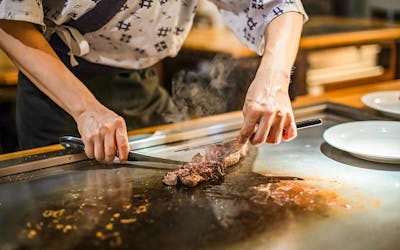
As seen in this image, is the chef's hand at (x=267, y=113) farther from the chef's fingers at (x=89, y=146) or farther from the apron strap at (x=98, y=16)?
the apron strap at (x=98, y=16)

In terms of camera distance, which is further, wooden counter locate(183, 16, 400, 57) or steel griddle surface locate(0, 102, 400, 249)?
wooden counter locate(183, 16, 400, 57)

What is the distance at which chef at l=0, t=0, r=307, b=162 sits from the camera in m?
1.25

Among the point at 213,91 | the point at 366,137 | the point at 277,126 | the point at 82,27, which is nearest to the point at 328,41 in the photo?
A: the point at 213,91

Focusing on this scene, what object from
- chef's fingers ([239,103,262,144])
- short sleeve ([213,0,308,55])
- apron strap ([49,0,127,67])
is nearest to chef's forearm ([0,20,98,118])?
apron strap ([49,0,127,67])

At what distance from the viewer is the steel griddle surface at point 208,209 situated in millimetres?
962

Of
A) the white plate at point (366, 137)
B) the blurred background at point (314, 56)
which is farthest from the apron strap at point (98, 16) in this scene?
the blurred background at point (314, 56)

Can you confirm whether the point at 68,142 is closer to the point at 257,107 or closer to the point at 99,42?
the point at 99,42

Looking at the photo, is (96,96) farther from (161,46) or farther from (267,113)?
(267,113)

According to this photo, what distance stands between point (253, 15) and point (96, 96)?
1.79ft

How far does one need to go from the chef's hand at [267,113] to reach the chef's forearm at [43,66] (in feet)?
1.15

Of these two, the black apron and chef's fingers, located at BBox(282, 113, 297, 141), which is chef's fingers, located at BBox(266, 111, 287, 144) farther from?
the black apron

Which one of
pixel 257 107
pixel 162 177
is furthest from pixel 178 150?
pixel 257 107

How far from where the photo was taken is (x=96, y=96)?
5.75 ft

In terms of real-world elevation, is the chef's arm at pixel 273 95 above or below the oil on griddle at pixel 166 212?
above
